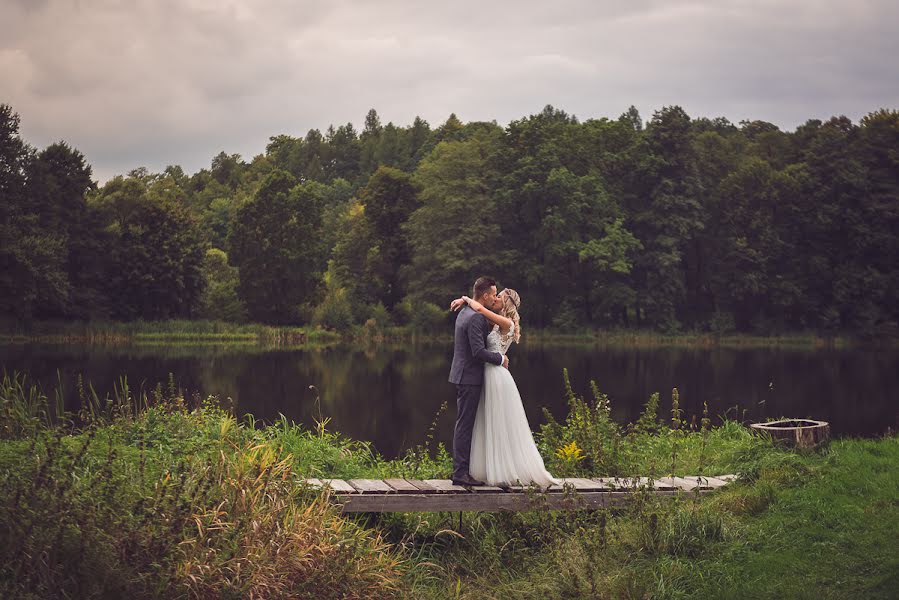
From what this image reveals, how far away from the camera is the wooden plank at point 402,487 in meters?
8.47

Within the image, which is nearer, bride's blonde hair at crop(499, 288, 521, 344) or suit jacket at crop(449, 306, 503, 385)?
suit jacket at crop(449, 306, 503, 385)

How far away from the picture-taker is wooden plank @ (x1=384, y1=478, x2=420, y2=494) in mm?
8469

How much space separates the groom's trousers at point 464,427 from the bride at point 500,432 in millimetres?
62

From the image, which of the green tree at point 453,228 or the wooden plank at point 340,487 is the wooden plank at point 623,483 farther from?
the green tree at point 453,228

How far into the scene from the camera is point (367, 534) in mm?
7648

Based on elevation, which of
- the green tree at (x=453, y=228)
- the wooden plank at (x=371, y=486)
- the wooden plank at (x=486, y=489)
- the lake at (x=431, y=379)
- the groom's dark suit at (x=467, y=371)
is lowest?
the lake at (x=431, y=379)

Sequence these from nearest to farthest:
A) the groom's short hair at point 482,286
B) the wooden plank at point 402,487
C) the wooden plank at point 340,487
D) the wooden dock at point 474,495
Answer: the wooden dock at point 474,495 → the wooden plank at point 340,487 → the wooden plank at point 402,487 → the groom's short hair at point 482,286

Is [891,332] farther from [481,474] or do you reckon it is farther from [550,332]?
[481,474]

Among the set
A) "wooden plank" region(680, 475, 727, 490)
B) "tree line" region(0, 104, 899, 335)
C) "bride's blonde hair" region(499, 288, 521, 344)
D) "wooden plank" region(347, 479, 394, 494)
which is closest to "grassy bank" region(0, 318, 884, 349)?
"tree line" region(0, 104, 899, 335)

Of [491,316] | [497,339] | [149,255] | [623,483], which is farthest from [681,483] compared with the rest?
[149,255]

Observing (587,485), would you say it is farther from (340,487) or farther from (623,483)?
(340,487)

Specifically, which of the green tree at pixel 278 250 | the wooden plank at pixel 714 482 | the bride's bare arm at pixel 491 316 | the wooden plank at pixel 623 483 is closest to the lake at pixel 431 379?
the wooden plank at pixel 714 482

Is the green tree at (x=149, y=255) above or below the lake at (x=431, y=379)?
above

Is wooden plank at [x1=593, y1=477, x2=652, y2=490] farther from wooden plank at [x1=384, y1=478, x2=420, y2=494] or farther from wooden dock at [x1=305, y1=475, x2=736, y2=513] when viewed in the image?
wooden plank at [x1=384, y1=478, x2=420, y2=494]
